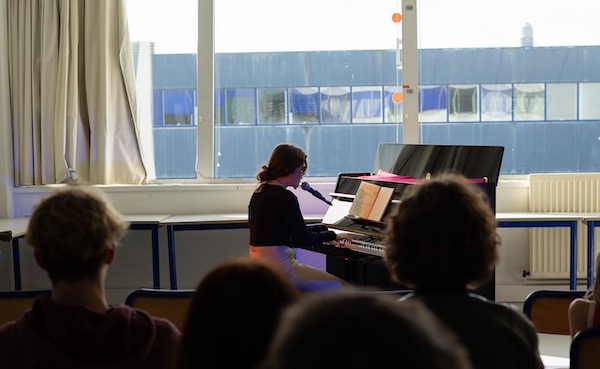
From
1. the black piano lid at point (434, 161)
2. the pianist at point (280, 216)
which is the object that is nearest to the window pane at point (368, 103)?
the black piano lid at point (434, 161)

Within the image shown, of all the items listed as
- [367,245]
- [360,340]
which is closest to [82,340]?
[360,340]

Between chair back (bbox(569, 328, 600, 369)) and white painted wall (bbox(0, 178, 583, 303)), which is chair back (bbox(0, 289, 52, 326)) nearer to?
chair back (bbox(569, 328, 600, 369))

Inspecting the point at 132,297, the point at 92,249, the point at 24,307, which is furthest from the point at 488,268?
the point at 24,307

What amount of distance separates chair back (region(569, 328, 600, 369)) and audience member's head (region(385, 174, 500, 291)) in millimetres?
488

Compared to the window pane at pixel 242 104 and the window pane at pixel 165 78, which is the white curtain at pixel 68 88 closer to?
the window pane at pixel 165 78

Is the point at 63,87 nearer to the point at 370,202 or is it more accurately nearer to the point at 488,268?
the point at 370,202

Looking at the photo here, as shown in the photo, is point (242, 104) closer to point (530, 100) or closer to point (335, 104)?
point (335, 104)

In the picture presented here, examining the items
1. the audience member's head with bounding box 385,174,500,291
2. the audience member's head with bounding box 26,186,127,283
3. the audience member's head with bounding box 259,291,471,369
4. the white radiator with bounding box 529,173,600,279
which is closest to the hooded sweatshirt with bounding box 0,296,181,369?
the audience member's head with bounding box 26,186,127,283

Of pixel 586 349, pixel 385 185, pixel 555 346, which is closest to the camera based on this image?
pixel 586 349

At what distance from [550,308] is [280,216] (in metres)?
1.71

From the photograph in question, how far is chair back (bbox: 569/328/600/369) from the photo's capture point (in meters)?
1.85

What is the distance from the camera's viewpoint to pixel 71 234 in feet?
5.20

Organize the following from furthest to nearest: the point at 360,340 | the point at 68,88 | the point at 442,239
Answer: the point at 68,88 < the point at 442,239 < the point at 360,340

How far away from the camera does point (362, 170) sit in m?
5.66
